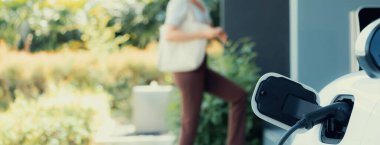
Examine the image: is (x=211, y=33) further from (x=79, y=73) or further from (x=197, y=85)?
(x=79, y=73)

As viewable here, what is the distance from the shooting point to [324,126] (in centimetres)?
138

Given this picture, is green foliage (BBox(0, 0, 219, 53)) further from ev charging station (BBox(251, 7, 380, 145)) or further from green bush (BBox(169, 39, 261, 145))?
ev charging station (BBox(251, 7, 380, 145))

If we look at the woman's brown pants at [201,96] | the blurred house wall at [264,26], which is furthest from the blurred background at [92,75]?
the woman's brown pants at [201,96]

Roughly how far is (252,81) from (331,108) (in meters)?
4.66

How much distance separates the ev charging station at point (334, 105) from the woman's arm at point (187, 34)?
3.33m

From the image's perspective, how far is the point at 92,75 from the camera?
11453mm

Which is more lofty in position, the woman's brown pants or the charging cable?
the charging cable

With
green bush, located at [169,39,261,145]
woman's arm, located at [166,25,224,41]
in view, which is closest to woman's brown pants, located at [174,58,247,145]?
woman's arm, located at [166,25,224,41]

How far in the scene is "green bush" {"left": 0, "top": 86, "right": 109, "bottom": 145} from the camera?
6.28m

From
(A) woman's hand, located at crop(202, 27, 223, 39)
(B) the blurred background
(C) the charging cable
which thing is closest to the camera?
(C) the charging cable

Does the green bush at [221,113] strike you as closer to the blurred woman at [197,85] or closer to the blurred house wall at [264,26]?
the blurred woman at [197,85]

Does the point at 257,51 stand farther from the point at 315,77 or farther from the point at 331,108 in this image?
the point at 331,108

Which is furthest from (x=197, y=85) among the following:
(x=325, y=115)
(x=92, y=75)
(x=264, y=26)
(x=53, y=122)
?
(x=92, y=75)

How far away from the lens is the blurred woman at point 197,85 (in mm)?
4883
